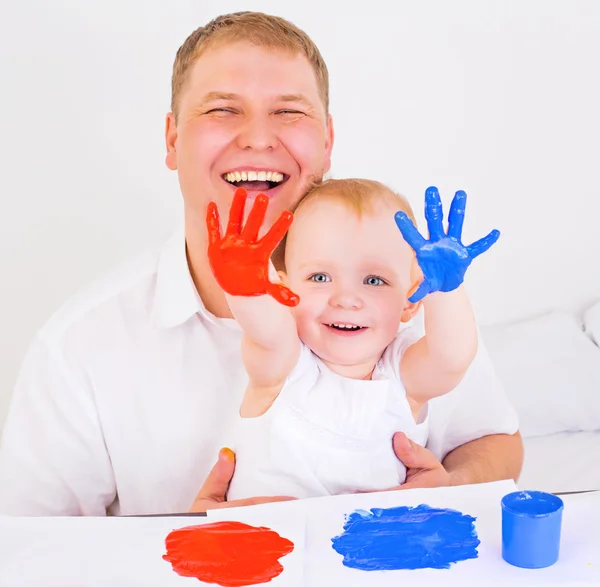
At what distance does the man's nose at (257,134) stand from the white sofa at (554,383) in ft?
3.26

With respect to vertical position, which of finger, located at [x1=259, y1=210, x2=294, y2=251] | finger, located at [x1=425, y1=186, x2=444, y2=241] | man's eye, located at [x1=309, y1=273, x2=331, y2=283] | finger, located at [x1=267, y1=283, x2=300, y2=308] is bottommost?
finger, located at [x1=267, y1=283, x2=300, y2=308]

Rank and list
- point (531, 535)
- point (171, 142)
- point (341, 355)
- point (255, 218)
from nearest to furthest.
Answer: point (531, 535) → point (255, 218) → point (341, 355) → point (171, 142)

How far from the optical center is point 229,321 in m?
1.64

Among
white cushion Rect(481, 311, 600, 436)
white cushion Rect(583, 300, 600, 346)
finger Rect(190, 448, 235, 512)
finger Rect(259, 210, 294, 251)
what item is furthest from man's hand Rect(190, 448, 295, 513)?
white cushion Rect(583, 300, 600, 346)

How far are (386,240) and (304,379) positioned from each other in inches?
9.6

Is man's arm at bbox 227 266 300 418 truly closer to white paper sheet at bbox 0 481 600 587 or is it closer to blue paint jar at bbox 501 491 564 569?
white paper sheet at bbox 0 481 600 587

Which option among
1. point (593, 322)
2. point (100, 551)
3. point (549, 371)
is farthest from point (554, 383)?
point (100, 551)

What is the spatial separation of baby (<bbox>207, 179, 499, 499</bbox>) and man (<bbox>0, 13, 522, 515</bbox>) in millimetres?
283

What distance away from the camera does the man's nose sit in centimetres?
160

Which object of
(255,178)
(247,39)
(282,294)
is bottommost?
(282,294)

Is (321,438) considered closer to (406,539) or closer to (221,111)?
(406,539)

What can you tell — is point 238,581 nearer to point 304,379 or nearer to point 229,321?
point 304,379

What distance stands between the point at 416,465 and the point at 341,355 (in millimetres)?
200

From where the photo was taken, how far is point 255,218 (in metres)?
1.07
